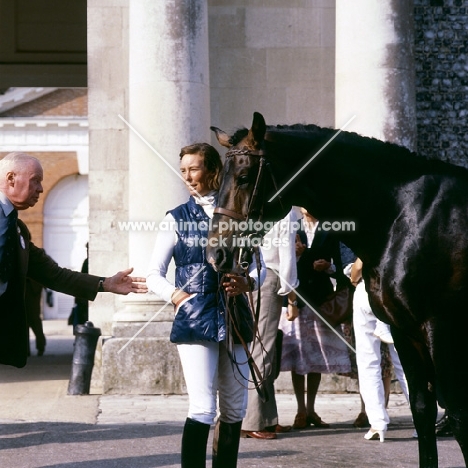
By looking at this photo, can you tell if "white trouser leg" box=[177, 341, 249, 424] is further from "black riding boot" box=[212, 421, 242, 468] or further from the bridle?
the bridle

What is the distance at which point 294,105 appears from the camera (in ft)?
38.5

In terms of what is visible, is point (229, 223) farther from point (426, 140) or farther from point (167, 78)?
point (426, 140)

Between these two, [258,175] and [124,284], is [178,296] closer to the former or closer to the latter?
[124,284]

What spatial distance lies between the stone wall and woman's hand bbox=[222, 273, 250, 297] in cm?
648

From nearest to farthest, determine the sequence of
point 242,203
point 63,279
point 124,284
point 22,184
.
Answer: point 242,203 < point 22,184 < point 124,284 < point 63,279

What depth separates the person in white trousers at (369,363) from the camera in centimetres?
838

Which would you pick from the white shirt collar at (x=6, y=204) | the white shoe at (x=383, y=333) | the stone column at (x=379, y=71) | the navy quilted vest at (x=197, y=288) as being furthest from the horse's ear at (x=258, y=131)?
the stone column at (x=379, y=71)

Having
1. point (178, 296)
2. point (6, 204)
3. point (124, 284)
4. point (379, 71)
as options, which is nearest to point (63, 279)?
point (124, 284)

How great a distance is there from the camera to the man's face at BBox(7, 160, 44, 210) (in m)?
6.02

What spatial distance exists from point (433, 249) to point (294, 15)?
6.46 metres

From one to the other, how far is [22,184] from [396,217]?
206 cm

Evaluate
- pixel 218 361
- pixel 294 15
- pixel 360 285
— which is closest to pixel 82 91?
pixel 294 15

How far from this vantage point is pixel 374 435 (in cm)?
847

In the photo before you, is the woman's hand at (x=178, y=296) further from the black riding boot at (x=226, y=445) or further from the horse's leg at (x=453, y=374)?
the horse's leg at (x=453, y=374)
